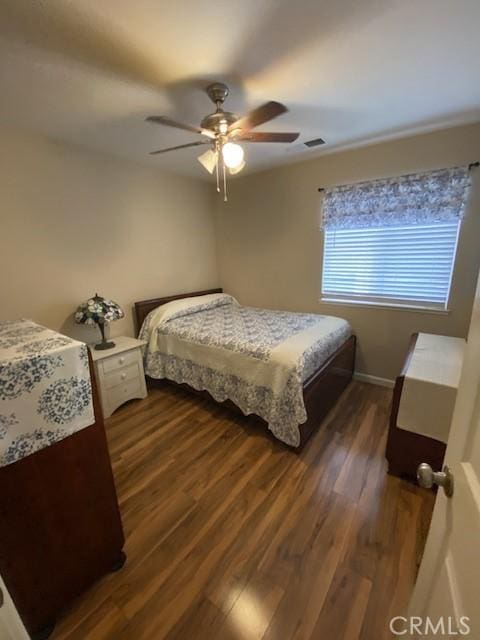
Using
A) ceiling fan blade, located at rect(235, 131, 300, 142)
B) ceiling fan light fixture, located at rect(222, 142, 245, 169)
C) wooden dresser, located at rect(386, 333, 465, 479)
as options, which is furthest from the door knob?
ceiling fan blade, located at rect(235, 131, 300, 142)

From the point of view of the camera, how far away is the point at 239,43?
4.42 feet

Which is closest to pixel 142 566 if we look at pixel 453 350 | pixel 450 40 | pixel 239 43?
pixel 453 350

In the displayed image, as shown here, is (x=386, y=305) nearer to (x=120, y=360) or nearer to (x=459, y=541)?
(x=459, y=541)

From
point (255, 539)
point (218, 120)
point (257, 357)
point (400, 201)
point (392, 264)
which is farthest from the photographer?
point (392, 264)

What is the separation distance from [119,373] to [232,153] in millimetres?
2127

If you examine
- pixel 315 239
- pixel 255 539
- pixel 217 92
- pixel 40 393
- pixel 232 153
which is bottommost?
pixel 255 539

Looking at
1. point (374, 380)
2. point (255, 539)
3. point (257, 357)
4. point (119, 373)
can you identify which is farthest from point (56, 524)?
point (374, 380)

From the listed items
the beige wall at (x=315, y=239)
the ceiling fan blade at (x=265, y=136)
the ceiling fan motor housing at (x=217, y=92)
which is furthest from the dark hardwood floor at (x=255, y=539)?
the ceiling fan motor housing at (x=217, y=92)

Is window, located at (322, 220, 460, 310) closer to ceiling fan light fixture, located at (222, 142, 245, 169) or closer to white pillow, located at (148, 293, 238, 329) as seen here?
white pillow, located at (148, 293, 238, 329)

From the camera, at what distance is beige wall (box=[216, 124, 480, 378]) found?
237cm

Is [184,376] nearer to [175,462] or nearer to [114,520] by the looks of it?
[175,462]

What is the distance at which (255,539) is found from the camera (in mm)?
1448

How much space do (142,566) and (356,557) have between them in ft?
3.52

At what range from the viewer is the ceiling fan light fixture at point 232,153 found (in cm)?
172
